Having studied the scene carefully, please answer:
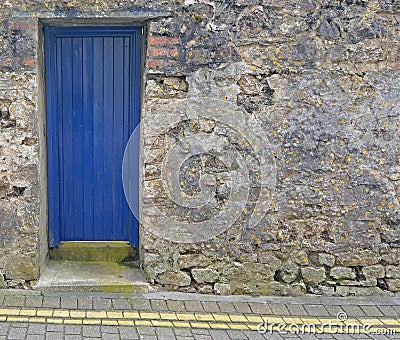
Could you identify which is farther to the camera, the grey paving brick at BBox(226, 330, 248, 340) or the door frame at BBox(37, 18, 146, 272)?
the door frame at BBox(37, 18, 146, 272)

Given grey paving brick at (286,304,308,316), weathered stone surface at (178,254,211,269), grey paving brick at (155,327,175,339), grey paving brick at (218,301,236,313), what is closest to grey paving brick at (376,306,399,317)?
grey paving brick at (286,304,308,316)

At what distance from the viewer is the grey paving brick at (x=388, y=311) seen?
14.7ft

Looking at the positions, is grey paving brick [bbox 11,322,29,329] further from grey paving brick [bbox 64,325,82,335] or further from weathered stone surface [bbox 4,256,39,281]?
weathered stone surface [bbox 4,256,39,281]

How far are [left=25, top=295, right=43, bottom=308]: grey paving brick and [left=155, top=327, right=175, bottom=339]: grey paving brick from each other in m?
1.10

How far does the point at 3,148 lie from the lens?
447cm

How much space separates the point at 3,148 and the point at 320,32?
117 inches

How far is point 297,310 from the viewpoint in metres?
4.51

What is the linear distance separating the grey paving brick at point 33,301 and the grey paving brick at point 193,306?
1.28m

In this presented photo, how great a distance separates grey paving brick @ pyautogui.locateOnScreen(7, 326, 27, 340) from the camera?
3834mm

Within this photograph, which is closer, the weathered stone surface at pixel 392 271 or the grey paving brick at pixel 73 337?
the grey paving brick at pixel 73 337

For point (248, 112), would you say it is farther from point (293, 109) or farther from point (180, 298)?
point (180, 298)

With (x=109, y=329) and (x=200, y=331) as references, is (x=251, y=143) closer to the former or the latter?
(x=200, y=331)

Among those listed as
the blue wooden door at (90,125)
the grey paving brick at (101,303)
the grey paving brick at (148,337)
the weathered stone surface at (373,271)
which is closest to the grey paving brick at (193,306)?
the grey paving brick at (148,337)

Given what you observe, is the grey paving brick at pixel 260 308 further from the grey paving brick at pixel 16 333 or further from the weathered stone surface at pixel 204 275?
the grey paving brick at pixel 16 333
